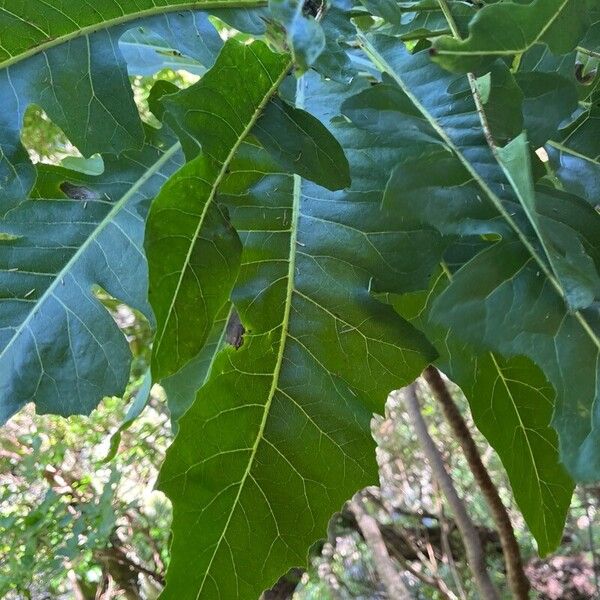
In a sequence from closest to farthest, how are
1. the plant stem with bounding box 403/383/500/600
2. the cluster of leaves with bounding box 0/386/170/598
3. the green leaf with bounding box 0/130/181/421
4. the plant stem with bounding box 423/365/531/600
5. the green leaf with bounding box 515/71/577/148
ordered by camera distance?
the green leaf with bounding box 515/71/577/148
the green leaf with bounding box 0/130/181/421
the plant stem with bounding box 423/365/531/600
the plant stem with bounding box 403/383/500/600
the cluster of leaves with bounding box 0/386/170/598

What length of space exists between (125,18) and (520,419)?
415 mm

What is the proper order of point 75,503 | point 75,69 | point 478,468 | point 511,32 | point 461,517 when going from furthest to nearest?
point 75,503 → point 461,517 → point 478,468 → point 75,69 → point 511,32

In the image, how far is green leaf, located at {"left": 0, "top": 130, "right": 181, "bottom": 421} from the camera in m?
0.53

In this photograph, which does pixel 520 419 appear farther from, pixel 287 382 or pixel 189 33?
pixel 189 33

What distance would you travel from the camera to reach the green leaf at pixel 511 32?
11.5 inches

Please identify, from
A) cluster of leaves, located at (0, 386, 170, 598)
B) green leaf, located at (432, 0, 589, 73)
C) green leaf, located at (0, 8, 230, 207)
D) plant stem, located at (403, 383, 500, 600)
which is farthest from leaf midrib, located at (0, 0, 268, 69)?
cluster of leaves, located at (0, 386, 170, 598)

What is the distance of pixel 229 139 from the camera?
0.38 m

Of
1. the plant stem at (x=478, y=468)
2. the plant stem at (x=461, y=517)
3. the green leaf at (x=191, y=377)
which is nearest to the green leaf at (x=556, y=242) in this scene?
the green leaf at (x=191, y=377)

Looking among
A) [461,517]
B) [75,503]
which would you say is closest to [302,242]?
[461,517]

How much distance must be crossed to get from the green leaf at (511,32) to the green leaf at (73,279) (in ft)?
0.97

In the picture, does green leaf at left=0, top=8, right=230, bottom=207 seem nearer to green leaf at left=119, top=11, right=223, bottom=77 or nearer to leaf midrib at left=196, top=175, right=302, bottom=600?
green leaf at left=119, top=11, right=223, bottom=77

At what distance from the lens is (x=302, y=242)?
490 mm

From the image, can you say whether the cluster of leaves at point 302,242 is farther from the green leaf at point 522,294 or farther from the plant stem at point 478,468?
the plant stem at point 478,468

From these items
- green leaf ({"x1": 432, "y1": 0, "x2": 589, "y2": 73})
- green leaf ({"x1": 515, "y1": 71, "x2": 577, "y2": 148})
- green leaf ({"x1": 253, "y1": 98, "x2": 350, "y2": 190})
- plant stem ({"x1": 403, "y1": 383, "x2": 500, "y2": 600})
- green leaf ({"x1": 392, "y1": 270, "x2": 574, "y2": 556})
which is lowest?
plant stem ({"x1": 403, "y1": 383, "x2": 500, "y2": 600})
